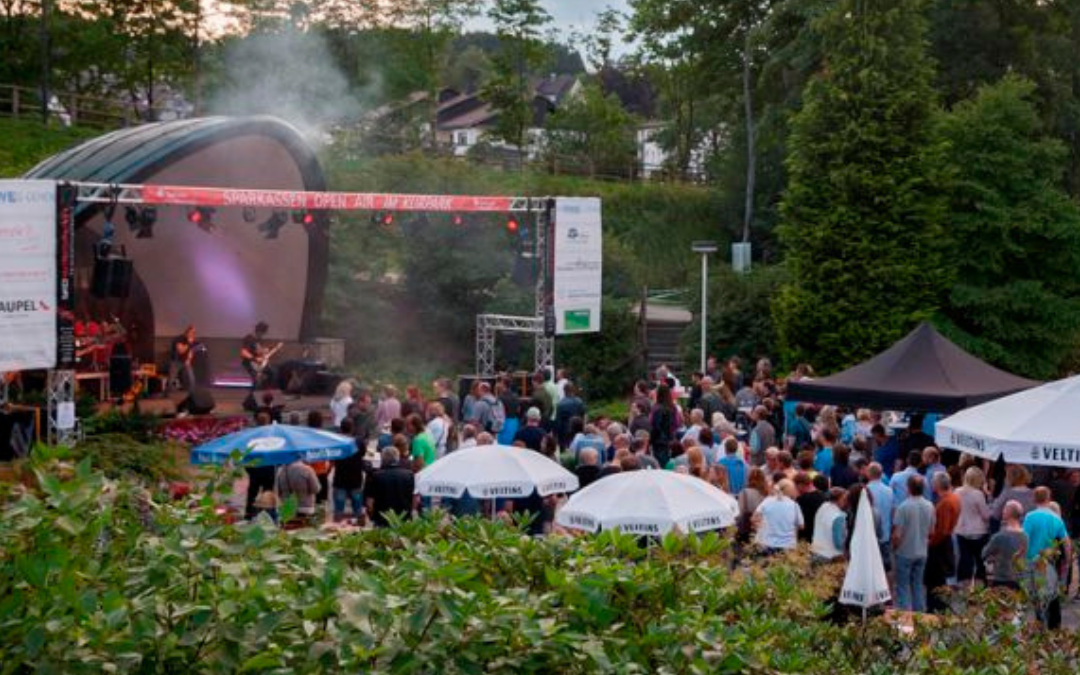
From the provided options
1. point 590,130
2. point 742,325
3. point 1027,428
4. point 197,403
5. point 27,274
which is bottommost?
point 197,403

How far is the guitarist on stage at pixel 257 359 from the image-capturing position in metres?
25.2

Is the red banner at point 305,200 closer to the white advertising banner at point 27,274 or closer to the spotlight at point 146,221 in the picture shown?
the spotlight at point 146,221

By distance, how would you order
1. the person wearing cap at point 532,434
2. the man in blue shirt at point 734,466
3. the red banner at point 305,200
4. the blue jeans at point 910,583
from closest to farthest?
the blue jeans at point 910,583 < the man in blue shirt at point 734,466 < the person wearing cap at point 532,434 < the red banner at point 305,200

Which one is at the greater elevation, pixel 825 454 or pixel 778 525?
pixel 825 454

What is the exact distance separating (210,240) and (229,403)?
11.3 ft

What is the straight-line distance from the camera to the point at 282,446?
44.4 ft

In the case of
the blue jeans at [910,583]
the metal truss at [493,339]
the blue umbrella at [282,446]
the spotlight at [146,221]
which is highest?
the spotlight at [146,221]

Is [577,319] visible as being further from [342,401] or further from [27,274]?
[27,274]

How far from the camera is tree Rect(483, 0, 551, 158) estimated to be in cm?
5675

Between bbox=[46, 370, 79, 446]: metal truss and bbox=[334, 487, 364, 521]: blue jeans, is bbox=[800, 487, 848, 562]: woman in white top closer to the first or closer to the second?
bbox=[334, 487, 364, 521]: blue jeans

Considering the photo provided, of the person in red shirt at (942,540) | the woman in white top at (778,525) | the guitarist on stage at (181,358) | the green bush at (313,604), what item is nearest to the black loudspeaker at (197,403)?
the guitarist on stage at (181,358)

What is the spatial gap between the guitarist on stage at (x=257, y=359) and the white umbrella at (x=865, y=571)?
50.5 ft

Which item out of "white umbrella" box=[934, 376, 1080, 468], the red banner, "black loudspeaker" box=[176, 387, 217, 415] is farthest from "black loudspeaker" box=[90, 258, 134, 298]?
"white umbrella" box=[934, 376, 1080, 468]

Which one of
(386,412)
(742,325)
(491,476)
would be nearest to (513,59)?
(742,325)
